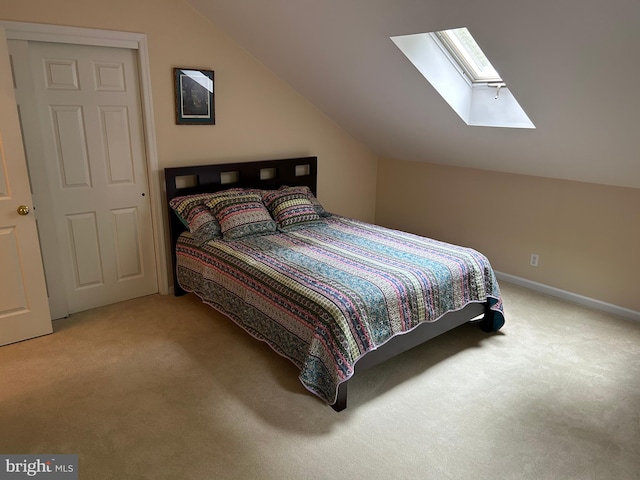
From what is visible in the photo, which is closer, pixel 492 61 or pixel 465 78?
pixel 492 61

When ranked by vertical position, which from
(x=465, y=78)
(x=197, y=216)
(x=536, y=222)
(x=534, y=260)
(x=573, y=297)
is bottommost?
(x=573, y=297)

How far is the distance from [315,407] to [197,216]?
1.73 meters

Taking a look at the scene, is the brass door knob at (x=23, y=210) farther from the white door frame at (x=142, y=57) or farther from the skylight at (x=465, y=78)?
the skylight at (x=465, y=78)

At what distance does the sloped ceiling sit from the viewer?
2.26m

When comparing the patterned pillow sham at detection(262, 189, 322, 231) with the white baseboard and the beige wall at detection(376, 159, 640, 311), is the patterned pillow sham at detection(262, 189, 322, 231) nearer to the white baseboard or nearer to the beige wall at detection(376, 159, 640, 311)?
the beige wall at detection(376, 159, 640, 311)

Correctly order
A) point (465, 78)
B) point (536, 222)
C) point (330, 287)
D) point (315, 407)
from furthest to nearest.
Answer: point (536, 222), point (465, 78), point (330, 287), point (315, 407)

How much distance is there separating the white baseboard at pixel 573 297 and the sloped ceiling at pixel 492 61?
3.06ft

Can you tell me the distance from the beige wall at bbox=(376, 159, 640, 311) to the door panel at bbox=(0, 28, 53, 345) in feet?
11.2

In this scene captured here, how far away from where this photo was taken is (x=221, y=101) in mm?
3877

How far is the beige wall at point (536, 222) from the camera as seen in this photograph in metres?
3.48

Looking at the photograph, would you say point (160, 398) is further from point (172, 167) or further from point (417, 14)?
point (417, 14)

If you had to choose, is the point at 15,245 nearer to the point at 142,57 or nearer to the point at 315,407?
the point at 142,57

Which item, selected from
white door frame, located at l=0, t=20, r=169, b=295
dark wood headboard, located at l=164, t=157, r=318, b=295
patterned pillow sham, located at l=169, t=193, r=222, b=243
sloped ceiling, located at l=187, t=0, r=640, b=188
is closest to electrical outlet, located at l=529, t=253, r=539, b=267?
sloped ceiling, located at l=187, t=0, r=640, b=188

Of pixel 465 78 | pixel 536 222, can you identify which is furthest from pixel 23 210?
pixel 536 222
